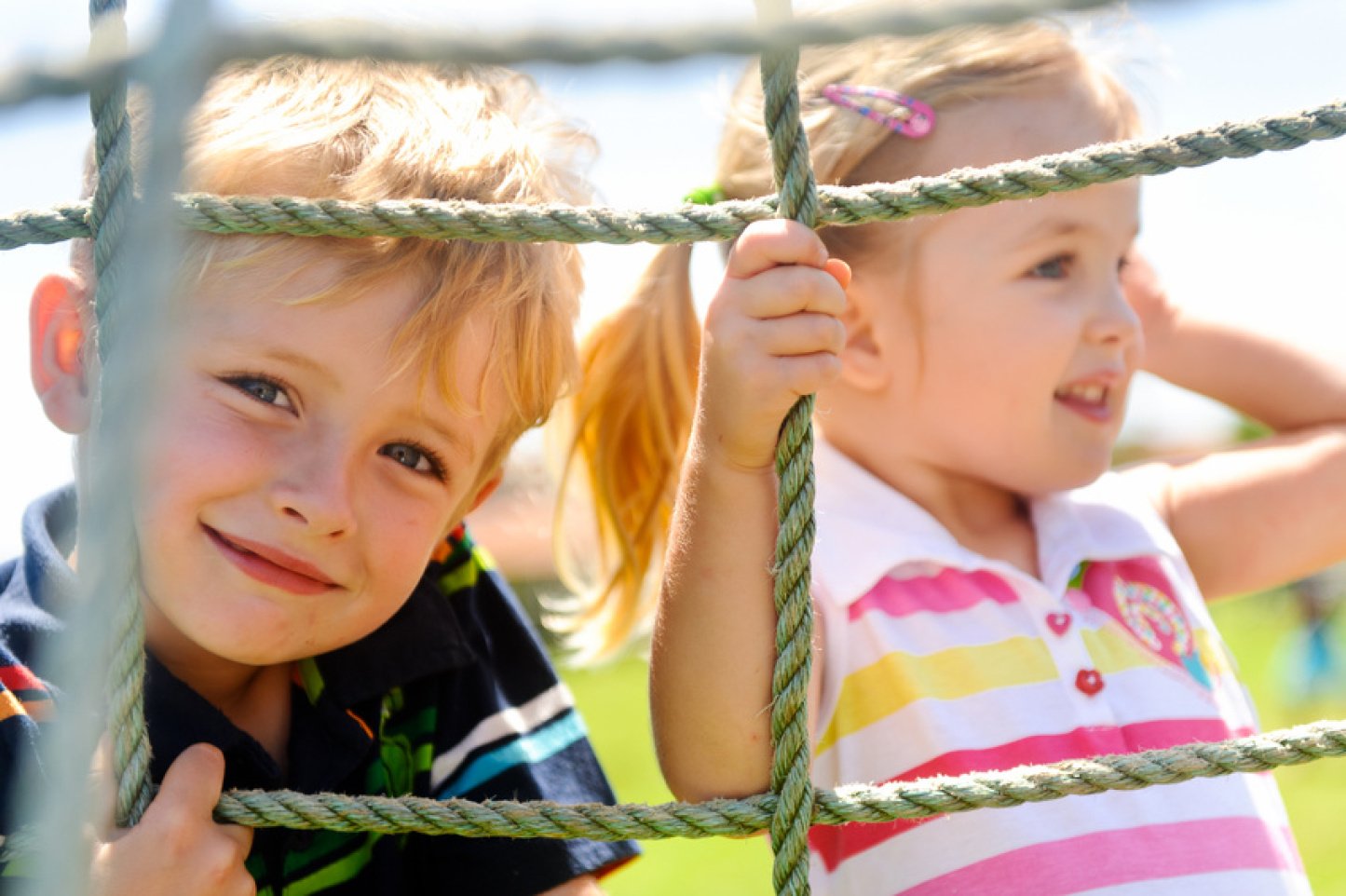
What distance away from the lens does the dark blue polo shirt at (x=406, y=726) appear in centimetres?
100

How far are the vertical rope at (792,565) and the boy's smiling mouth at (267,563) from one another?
13.2 inches

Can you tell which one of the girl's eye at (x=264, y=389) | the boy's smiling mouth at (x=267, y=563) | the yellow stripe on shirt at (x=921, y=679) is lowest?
the yellow stripe on shirt at (x=921, y=679)

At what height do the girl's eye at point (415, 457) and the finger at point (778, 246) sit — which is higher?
the finger at point (778, 246)

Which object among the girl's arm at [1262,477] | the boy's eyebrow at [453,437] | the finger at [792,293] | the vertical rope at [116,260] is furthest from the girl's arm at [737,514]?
the girl's arm at [1262,477]

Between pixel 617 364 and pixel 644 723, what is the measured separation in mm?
2943

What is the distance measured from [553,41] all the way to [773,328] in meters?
0.28

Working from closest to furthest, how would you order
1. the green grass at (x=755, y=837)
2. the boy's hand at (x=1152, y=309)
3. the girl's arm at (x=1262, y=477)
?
1. the girl's arm at (x=1262, y=477)
2. the boy's hand at (x=1152, y=309)
3. the green grass at (x=755, y=837)

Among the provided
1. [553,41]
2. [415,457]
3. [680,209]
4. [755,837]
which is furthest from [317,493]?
[755,837]

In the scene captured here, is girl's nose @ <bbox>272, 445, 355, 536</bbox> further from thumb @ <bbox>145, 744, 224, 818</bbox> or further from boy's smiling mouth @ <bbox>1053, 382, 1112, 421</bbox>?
boy's smiling mouth @ <bbox>1053, 382, 1112, 421</bbox>

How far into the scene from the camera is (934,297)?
4.11ft

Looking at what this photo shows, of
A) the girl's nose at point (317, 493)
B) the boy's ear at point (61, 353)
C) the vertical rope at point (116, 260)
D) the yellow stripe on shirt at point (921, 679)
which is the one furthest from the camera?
the yellow stripe on shirt at point (921, 679)

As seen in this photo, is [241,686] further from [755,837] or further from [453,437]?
[755,837]

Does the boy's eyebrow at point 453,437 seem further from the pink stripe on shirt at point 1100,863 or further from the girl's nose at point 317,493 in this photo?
the pink stripe on shirt at point 1100,863

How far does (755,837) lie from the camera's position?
213 centimetres
